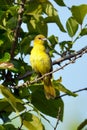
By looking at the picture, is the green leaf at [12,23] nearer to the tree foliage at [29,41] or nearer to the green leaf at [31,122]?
the tree foliage at [29,41]

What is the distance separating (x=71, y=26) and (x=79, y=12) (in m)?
0.09

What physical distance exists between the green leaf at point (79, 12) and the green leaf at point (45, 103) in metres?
0.38

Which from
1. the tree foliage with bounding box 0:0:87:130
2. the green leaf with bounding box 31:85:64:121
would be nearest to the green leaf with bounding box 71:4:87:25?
the tree foliage with bounding box 0:0:87:130

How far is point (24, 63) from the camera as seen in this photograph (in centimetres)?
204

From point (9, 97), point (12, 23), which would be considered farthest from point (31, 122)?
point (12, 23)

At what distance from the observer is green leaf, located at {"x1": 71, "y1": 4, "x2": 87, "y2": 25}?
1.97m

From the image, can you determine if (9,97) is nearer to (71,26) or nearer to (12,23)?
(12,23)

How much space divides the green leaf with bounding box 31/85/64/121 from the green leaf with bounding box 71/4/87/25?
38 cm

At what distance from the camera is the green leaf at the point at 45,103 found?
69.2 inches

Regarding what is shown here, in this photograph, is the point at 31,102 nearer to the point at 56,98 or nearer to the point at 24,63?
the point at 56,98

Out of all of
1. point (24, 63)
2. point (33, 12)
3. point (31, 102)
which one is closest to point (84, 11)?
point (33, 12)

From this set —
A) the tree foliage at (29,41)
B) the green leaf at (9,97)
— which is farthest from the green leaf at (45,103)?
the green leaf at (9,97)

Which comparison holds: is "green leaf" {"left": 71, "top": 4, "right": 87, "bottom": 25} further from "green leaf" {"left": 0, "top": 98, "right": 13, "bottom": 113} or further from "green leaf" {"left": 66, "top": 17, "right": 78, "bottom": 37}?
"green leaf" {"left": 0, "top": 98, "right": 13, "bottom": 113}

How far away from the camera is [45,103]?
5.82 ft
